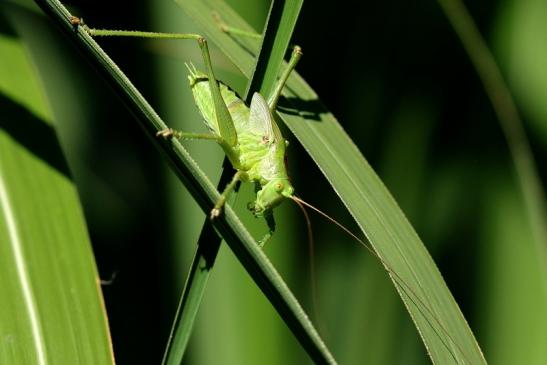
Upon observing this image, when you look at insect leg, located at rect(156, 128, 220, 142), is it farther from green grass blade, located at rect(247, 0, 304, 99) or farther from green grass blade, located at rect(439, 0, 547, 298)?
green grass blade, located at rect(439, 0, 547, 298)

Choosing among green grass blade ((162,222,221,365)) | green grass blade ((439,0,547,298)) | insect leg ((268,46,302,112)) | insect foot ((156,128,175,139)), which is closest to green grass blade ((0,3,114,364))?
green grass blade ((162,222,221,365))

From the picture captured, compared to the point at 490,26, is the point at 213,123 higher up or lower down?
lower down

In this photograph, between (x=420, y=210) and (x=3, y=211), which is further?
(x=420, y=210)

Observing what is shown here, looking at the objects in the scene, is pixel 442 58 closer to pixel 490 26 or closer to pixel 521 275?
pixel 490 26

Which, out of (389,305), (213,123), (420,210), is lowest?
(389,305)

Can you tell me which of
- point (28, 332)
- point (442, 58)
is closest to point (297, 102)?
point (442, 58)

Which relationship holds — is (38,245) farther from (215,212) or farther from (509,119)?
(509,119)

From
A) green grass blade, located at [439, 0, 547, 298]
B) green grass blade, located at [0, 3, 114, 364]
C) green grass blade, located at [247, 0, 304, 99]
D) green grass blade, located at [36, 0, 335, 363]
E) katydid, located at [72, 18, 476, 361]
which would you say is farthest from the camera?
green grass blade, located at [439, 0, 547, 298]

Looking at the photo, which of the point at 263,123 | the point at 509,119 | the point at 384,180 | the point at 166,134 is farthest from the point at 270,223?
the point at 509,119

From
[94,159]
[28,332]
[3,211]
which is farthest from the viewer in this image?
[94,159]
